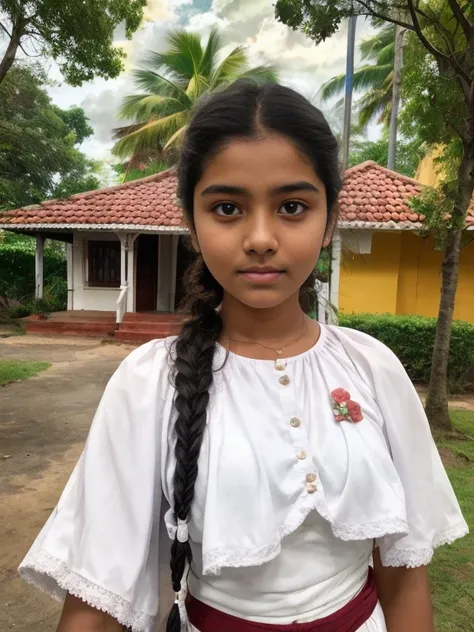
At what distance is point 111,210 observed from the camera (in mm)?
11328

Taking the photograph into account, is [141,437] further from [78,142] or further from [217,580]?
[78,142]

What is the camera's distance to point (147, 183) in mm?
12773

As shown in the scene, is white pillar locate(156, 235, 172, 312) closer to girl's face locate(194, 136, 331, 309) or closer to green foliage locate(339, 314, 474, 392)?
green foliage locate(339, 314, 474, 392)

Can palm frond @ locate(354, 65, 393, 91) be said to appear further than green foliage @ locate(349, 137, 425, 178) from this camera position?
No

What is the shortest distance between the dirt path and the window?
11.4ft

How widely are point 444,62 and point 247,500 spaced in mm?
4684

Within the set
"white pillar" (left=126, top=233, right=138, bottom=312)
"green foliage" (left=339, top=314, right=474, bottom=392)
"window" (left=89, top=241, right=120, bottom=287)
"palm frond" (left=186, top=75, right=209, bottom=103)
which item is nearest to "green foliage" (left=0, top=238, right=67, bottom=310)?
"window" (left=89, top=241, right=120, bottom=287)

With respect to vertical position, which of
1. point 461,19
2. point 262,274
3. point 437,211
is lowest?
point 262,274

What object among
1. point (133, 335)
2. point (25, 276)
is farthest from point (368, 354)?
point (25, 276)

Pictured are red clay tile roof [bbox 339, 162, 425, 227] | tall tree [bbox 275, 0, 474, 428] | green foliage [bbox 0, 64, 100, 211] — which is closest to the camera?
tall tree [bbox 275, 0, 474, 428]

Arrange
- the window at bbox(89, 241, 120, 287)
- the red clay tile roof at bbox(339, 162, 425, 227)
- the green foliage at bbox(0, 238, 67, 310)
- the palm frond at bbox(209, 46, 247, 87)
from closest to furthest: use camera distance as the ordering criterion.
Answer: the red clay tile roof at bbox(339, 162, 425, 227) → the window at bbox(89, 241, 120, 287) → the green foliage at bbox(0, 238, 67, 310) → the palm frond at bbox(209, 46, 247, 87)

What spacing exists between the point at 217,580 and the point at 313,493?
0.25 m

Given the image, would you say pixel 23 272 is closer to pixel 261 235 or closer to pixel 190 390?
pixel 190 390

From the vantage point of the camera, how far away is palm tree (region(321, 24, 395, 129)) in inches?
726
